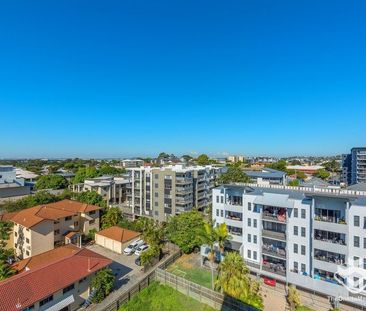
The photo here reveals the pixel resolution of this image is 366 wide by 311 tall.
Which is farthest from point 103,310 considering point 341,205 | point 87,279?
point 341,205

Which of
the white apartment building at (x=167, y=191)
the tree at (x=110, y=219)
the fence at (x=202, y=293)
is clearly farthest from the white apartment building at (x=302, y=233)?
the tree at (x=110, y=219)

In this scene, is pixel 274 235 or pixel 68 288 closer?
pixel 68 288

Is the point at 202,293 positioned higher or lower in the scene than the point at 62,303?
lower

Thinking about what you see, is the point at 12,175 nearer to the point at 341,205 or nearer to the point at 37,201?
the point at 37,201

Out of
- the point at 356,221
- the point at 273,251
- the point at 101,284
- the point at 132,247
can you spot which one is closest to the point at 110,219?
the point at 132,247

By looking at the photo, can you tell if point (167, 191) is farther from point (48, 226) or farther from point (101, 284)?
point (101, 284)

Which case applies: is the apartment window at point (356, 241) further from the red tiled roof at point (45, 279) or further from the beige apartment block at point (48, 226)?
the beige apartment block at point (48, 226)
